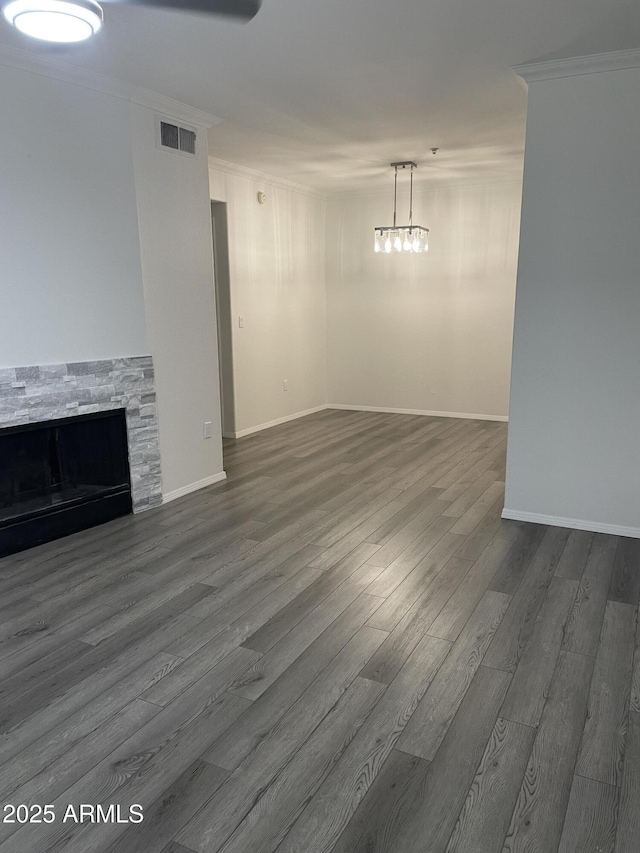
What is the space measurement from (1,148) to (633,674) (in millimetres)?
3748

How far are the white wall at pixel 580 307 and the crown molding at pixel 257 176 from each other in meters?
3.19

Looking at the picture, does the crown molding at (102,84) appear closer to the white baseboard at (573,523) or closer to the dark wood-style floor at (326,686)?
the dark wood-style floor at (326,686)

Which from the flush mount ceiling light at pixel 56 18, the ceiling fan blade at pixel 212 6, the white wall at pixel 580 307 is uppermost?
the ceiling fan blade at pixel 212 6

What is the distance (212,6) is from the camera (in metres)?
1.73

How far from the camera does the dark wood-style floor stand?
5.22 feet

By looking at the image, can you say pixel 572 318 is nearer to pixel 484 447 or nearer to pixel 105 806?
pixel 484 447

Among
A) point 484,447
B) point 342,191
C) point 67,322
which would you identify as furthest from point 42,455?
point 342,191

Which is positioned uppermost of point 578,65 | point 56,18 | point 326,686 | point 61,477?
point 578,65

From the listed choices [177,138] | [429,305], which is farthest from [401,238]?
[177,138]

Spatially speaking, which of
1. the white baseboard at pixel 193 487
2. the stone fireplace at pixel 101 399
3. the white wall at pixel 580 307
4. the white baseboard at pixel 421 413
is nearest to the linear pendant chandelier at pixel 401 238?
the white baseboard at pixel 421 413

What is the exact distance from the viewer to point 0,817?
63.4 inches

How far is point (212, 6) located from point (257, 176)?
4.65 m

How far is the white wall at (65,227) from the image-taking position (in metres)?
3.14

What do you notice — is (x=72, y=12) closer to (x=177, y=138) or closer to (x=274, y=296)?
(x=177, y=138)
